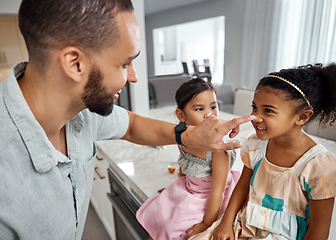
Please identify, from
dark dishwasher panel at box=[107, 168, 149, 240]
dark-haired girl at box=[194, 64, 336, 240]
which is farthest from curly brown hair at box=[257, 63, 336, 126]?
dark dishwasher panel at box=[107, 168, 149, 240]

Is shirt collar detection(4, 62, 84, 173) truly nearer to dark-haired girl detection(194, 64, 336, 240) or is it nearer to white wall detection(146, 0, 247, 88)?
dark-haired girl detection(194, 64, 336, 240)

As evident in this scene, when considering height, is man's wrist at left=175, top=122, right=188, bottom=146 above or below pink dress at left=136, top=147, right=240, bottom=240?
above

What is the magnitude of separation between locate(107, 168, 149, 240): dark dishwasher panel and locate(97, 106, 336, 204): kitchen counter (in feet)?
0.13

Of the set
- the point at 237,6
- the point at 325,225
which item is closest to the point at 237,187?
the point at 325,225

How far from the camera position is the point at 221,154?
870 millimetres

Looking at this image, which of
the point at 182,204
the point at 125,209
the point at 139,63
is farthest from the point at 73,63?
the point at 139,63

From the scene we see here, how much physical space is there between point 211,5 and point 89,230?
19.4ft

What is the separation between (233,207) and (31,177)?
621 mm

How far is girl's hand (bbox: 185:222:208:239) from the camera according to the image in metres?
0.80

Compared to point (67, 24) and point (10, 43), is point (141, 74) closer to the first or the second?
point (67, 24)

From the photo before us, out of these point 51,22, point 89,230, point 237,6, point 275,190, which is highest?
point 237,6

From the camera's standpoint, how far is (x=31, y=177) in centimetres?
63

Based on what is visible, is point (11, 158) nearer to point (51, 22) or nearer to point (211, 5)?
point (51, 22)

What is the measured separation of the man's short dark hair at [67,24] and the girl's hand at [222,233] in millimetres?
640
